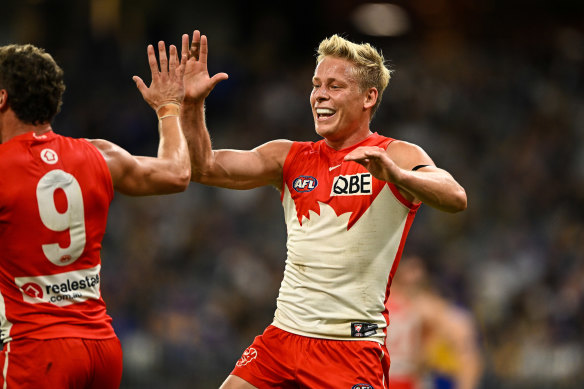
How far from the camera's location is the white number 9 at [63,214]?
13.0 ft

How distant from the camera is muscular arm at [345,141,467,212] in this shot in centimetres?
423

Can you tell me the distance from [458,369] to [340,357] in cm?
390

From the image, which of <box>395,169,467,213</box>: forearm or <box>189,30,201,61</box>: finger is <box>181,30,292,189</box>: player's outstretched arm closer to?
<box>189,30,201,61</box>: finger

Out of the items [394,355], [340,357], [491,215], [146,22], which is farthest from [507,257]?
[146,22]

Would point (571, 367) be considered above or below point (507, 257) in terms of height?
below

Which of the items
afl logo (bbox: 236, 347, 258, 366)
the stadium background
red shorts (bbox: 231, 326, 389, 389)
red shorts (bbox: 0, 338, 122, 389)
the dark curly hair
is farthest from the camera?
the stadium background

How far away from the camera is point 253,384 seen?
482 centimetres

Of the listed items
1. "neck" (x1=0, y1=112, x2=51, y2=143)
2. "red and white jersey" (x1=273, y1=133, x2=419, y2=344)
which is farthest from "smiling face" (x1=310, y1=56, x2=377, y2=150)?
"neck" (x1=0, y1=112, x2=51, y2=143)

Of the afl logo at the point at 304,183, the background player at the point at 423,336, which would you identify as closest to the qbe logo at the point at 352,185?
the afl logo at the point at 304,183

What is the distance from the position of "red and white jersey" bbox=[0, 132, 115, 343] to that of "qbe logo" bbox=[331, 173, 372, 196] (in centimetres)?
142

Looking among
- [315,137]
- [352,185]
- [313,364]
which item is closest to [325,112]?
[352,185]

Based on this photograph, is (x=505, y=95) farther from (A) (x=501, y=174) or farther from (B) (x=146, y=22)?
(B) (x=146, y=22)

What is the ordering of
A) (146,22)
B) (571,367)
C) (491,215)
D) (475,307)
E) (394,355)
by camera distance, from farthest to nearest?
1. (146,22)
2. (491,215)
3. (475,307)
4. (571,367)
5. (394,355)

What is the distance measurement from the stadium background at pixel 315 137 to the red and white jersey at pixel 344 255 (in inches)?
217
